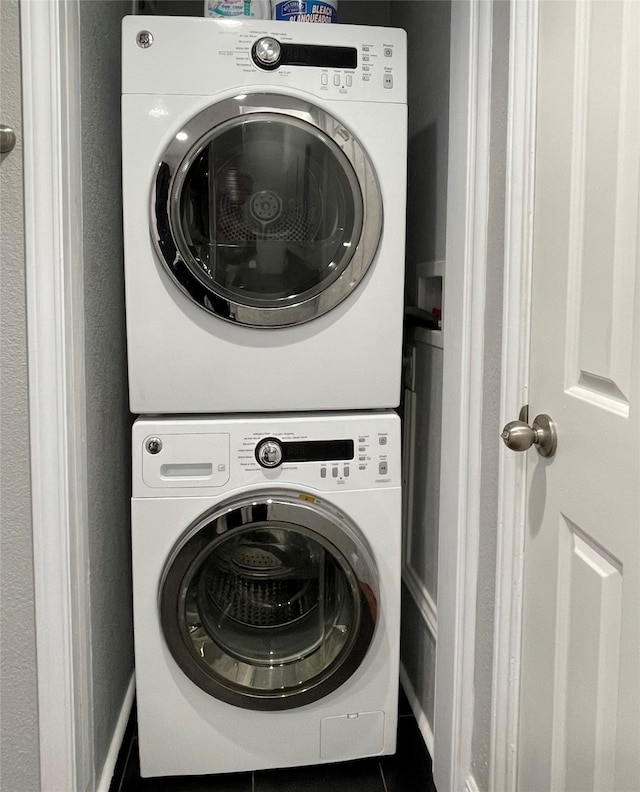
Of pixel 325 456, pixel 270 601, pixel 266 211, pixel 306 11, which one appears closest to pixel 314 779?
pixel 270 601

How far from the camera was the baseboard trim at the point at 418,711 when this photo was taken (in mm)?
1658

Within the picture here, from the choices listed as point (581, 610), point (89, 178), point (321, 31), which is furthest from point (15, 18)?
point (581, 610)

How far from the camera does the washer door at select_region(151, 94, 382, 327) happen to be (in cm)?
142

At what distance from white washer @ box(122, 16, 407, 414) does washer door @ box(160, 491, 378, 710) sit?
27 cm

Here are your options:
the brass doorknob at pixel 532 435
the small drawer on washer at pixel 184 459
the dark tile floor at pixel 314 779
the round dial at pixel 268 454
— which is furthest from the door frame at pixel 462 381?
the small drawer on washer at pixel 184 459

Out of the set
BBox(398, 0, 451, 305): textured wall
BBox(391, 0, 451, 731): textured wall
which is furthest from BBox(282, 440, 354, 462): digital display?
BBox(398, 0, 451, 305): textured wall

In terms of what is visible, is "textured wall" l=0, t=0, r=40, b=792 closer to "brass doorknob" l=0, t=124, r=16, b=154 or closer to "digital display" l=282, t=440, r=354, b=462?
"brass doorknob" l=0, t=124, r=16, b=154

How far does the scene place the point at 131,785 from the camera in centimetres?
157

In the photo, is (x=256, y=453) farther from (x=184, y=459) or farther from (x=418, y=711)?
(x=418, y=711)

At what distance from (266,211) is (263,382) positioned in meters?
0.37

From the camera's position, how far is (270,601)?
1.59m

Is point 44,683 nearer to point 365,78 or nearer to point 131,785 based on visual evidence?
point 131,785

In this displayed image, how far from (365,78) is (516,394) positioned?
77 cm

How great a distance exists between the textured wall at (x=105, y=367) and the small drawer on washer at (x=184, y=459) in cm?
12
